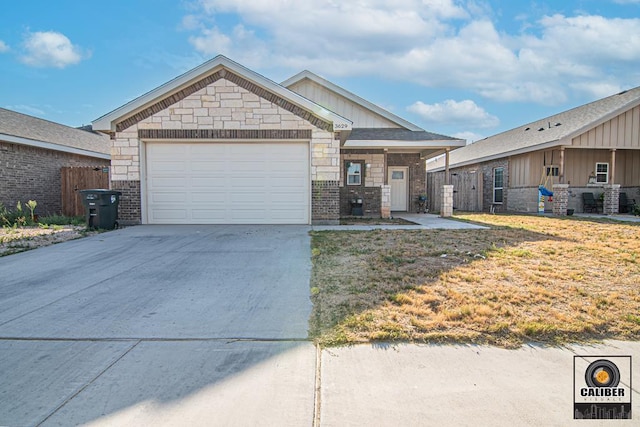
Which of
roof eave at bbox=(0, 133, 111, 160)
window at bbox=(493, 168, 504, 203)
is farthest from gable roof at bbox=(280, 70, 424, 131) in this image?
roof eave at bbox=(0, 133, 111, 160)

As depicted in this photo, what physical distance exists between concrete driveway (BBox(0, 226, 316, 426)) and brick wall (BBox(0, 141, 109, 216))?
9.00 m

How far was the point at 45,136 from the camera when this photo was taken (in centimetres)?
1469

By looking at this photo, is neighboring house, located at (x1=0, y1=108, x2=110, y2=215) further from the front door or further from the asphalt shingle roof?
the front door

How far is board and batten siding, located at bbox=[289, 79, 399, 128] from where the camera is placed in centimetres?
1544

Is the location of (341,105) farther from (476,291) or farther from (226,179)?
(476,291)

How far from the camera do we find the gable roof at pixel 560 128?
48.5ft

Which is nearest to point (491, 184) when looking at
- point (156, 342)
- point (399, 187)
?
point (399, 187)

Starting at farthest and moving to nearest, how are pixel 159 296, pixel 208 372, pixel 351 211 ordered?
pixel 351 211
pixel 159 296
pixel 208 372

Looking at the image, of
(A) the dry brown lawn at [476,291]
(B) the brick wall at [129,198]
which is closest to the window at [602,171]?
(A) the dry brown lawn at [476,291]

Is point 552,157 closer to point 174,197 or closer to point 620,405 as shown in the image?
point 174,197

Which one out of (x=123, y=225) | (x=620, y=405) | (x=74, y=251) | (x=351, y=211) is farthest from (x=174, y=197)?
(x=620, y=405)

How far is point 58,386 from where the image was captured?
7.93 feet

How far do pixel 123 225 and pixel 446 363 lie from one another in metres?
10.5
